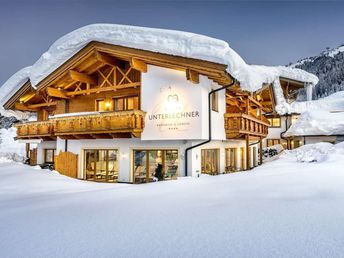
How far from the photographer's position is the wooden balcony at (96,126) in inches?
501

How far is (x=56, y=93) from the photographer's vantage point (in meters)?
16.1

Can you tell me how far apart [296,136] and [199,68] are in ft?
64.1

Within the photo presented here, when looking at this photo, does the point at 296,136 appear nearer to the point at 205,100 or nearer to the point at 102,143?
the point at 205,100

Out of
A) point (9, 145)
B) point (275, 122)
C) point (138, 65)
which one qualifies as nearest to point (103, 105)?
point (138, 65)

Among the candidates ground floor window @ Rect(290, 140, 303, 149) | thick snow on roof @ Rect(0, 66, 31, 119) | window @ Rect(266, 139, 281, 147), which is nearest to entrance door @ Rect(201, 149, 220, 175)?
thick snow on roof @ Rect(0, 66, 31, 119)

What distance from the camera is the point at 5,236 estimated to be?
346 centimetres

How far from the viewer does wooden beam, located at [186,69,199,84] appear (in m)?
11.5

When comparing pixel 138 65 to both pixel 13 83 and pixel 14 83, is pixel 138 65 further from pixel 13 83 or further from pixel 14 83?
pixel 13 83

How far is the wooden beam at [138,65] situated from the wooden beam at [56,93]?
614 cm

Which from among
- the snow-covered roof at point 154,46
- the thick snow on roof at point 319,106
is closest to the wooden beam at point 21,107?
the snow-covered roof at point 154,46

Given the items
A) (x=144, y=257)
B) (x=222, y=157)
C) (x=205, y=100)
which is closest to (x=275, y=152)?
(x=222, y=157)

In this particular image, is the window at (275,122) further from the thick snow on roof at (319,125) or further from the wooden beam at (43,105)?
the wooden beam at (43,105)

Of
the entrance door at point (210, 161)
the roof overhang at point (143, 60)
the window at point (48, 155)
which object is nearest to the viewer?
the roof overhang at point (143, 60)

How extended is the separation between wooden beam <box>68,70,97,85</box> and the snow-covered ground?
10.3 metres
